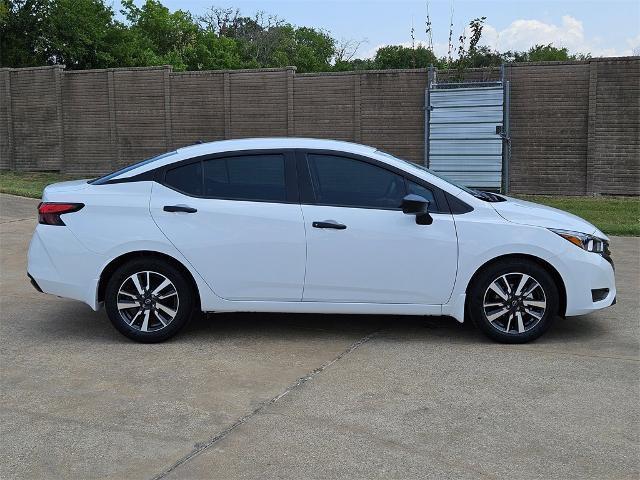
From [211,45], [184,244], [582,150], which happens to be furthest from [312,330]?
[211,45]

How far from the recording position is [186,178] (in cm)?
588

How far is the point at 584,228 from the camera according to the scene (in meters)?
5.89

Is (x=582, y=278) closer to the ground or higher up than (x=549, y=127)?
closer to the ground

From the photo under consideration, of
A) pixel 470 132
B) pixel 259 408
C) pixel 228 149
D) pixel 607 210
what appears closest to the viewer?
pixel 259 408

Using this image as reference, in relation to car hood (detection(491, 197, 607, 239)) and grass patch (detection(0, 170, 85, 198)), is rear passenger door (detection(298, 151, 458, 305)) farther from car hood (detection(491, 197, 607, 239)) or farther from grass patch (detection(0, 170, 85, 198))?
grass patch (detection(0, 170, 85, 198))

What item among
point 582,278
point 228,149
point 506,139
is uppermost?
point 506,139

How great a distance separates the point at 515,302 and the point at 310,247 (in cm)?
164

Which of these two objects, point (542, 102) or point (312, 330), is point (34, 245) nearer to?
point (312, 330)

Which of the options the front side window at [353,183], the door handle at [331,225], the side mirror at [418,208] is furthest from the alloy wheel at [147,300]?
the side mirror at [418,208]

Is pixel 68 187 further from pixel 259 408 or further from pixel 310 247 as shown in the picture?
pixel 259 408

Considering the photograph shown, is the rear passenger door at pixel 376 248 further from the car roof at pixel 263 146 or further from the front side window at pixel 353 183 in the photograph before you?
the car roof at pixel 263 146

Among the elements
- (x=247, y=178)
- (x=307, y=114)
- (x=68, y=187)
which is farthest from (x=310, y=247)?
(x=307, y=114)

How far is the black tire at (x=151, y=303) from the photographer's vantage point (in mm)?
5734

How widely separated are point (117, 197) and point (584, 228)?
→ 12.2 ft
